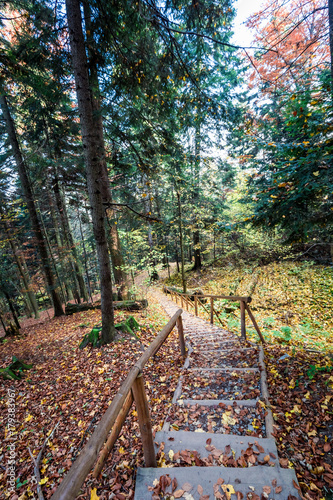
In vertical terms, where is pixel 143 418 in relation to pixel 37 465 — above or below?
above

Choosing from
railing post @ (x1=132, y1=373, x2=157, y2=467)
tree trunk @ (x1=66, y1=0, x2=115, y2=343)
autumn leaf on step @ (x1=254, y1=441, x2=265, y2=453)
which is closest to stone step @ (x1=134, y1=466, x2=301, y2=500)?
railing post @ (x1=132, y1=373, x2=157, y2=467)

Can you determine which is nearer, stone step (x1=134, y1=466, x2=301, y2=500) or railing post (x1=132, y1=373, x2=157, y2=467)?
stone step (x1=134, y1=466, x2=301, y2=500)

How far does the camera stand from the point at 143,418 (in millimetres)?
1900

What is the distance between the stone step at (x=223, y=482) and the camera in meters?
1.65

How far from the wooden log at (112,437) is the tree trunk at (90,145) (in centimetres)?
310

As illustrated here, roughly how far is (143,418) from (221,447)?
3.31 ft

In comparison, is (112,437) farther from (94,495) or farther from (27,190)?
(27,190)

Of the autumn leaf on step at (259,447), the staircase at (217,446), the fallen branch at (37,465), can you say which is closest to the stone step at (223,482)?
the staircase at (217,446)

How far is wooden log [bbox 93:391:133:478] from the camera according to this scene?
1562mm

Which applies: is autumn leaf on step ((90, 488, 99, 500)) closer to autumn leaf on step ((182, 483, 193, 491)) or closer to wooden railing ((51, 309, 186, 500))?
wooden railing ((51, 309, 186, 500))

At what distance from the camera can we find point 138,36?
489 centimetres

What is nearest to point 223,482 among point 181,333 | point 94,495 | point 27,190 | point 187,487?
point 187,487

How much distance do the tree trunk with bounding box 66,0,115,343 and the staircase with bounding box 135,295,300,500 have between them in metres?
2.40

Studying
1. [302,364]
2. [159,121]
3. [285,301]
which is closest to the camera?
[302,364]
